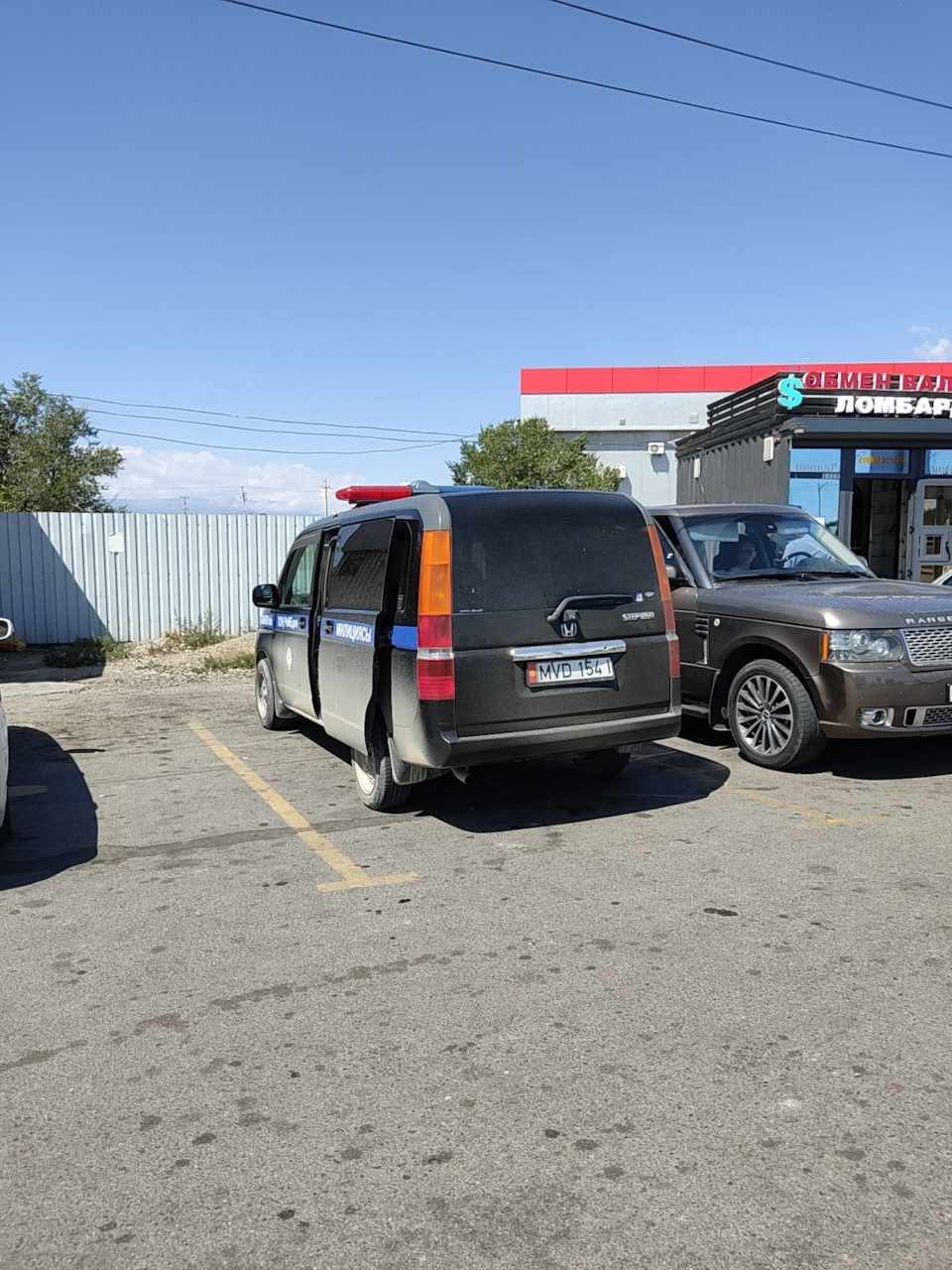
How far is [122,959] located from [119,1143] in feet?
4.49

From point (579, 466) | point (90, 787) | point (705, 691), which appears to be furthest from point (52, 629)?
point (579, 466)

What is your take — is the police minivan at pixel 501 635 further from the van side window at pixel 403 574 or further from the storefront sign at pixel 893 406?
the storefront sign at pixel 893 406

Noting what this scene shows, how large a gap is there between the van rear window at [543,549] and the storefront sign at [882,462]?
12.9 metres

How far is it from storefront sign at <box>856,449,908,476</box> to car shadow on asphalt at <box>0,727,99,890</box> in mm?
14147

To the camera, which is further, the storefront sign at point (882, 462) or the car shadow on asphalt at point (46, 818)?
the storefront sign at point (882, 462)

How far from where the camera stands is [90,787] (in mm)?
7234

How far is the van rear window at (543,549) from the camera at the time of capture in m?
5.45

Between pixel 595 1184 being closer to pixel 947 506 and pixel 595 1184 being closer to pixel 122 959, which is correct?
pixel 122 959

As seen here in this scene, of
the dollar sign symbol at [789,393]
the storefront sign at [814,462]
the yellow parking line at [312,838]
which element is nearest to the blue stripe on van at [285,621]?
the yellow parking line at [312,838]

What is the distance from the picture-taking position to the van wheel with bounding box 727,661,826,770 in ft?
21.9

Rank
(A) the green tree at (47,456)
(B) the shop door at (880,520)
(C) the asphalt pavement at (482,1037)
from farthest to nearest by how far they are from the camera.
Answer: (A) the green tree at (47,456), (B) the shop door at (880,520), (C) the asphalt pavement at (482,1037)

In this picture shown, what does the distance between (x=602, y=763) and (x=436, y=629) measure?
2.14 metres

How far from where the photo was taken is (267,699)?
9477 mm

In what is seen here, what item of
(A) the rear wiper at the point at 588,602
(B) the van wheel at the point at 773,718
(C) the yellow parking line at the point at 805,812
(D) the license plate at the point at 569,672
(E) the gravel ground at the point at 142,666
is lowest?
(E) the gravel ground at the point at 142,666
